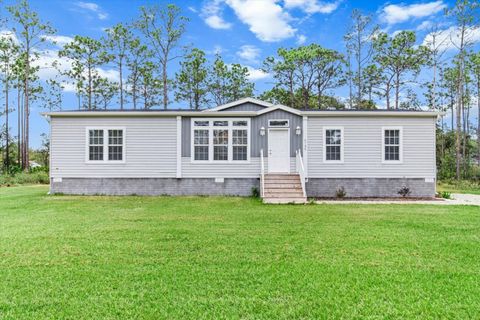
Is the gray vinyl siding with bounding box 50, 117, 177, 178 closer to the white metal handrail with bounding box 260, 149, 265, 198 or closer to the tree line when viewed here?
the white metal handrail with bounding box 260, 149, 265, 198

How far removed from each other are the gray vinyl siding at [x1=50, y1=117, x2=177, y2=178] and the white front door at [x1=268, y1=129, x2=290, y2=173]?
146 inches

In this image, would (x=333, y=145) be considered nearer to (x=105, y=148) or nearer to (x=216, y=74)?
(x=105, y=148)

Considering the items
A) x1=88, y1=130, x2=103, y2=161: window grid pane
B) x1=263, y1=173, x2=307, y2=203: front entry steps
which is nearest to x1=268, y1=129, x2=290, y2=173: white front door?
x1=263, y1=173, x2=307, y2=203: front entry steps

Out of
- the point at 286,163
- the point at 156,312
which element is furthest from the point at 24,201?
the point at 156,312

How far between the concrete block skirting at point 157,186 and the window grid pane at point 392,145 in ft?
16.8

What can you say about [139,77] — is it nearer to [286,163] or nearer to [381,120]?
[286,163]

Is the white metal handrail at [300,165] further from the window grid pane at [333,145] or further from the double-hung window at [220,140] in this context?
the double-hung window at [220,140]

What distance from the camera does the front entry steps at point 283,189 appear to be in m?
10.9

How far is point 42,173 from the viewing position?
69.1 ft

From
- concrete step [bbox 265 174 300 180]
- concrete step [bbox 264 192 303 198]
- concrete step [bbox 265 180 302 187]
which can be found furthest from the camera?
concrete step [bbox 265 174 300 180]

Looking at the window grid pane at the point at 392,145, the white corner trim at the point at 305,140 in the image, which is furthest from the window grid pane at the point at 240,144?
the window grid pane at the point at 392,145

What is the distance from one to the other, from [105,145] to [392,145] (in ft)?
36.2

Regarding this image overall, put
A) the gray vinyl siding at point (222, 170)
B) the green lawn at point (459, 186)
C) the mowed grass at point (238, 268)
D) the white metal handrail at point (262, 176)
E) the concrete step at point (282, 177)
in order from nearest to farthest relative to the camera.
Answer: the mowed grass at point (238, 268)
the white metal handrail at point (262, 176)
the concrete step at point (282, 177)
the gray vinyl siding at point (222, 170)
the green lawn at point (459, 186)

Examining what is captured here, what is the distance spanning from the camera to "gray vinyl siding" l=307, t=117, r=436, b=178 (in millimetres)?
12812
